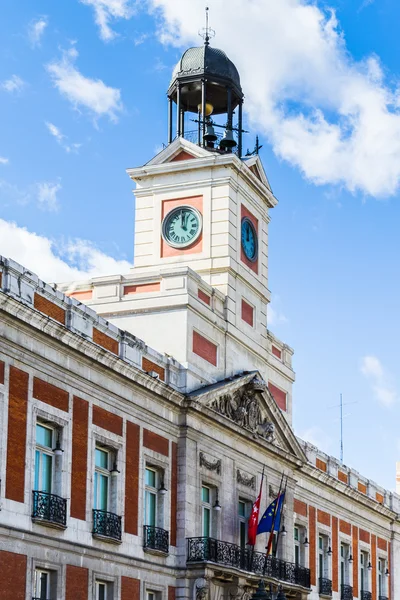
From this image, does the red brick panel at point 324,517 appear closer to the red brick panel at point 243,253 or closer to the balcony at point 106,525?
the red brick panel at point 243,253

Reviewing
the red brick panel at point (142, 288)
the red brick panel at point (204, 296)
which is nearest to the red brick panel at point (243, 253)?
the red brick panel at point (204, 296)

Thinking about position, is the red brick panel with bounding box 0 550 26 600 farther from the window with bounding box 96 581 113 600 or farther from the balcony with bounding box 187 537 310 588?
the balcony with bounding box 187 537 310 588

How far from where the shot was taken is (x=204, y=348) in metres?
44.6

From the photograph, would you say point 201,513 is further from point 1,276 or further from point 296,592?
point 1,276

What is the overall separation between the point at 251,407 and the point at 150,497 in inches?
307

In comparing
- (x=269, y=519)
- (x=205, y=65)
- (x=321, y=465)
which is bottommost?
(x=269, y=519)

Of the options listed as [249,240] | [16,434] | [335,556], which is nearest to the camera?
[16,434]

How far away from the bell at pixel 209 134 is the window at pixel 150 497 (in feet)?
52.8

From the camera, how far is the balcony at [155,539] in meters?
38.6

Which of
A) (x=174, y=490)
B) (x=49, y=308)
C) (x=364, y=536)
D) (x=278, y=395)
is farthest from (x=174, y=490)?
(x=364, y=536)

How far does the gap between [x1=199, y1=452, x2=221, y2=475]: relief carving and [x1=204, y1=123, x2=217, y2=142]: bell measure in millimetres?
14173

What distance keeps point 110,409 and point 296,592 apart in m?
14.4

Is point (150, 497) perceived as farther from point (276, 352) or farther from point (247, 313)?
point (276, 352)

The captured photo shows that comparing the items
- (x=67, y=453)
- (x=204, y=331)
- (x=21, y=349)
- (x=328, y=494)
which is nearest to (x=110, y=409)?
(x=67, y=453)
